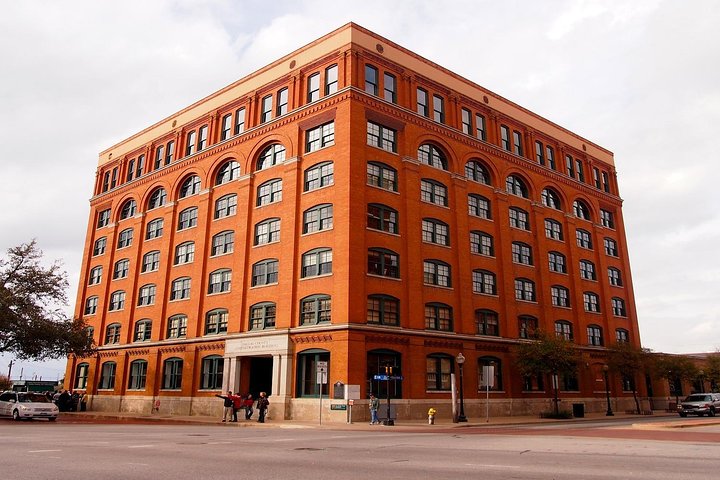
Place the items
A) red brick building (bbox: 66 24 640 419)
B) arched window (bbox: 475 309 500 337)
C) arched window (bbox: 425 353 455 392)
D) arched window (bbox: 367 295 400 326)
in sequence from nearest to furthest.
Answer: arched window (bbox: 367 295 400 326), red brick building (bbox: 66 24 640 419), arched window (bbox: 425 353 455 392), arched window (bbox: 475 309 500 337)

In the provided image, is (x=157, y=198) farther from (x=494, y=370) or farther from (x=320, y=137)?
(x=494, y=370)

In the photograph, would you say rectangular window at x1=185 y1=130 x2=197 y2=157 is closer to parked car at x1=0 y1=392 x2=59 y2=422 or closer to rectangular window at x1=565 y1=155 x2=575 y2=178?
parked car at x1=0 y1=392 x2=59 y2=422

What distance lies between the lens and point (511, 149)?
50.2 meters

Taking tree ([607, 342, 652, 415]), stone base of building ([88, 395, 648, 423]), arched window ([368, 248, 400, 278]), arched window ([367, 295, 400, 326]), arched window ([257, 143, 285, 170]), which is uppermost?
arched window ([257, 143, 285, 170])

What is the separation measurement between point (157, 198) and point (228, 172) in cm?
1085

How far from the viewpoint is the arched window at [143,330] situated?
49.3 metres

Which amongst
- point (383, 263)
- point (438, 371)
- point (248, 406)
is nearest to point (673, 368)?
point (438, 371)

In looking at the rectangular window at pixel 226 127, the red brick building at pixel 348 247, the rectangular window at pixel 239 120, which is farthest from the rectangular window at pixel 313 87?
the rectangular window at pixel 226 127

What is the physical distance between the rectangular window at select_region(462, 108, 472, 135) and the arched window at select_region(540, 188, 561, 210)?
397 inches

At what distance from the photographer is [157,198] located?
5400 centimetres

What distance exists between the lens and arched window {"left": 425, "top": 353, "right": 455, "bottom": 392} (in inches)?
1481

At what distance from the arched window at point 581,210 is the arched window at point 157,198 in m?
37.8

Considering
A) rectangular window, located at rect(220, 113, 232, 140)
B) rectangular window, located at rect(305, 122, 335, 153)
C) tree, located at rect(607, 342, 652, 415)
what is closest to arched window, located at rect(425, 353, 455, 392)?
rectangular window, located at rect(305, 122, 335, 153)

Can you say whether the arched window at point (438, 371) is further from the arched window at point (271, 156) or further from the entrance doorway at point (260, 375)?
the arched window at point (271, 156)
